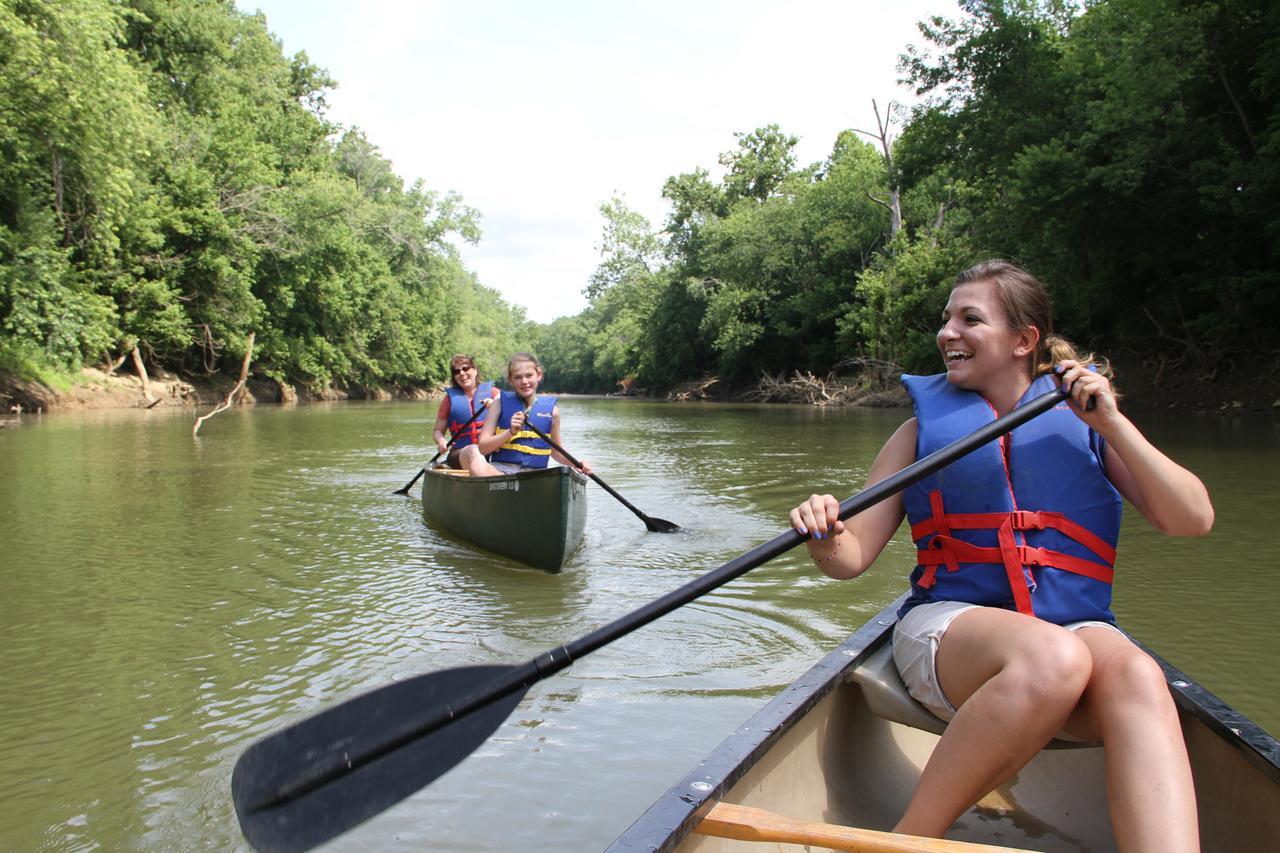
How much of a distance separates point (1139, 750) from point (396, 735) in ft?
5.01

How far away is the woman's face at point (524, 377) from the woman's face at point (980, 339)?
4.25m

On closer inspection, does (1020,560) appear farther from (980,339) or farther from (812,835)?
(812,835)

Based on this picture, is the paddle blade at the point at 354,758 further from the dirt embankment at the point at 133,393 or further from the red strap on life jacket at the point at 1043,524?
the dirt embankment at the point at 133,393

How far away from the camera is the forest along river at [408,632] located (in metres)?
2.65

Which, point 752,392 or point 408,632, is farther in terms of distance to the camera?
point 752,392

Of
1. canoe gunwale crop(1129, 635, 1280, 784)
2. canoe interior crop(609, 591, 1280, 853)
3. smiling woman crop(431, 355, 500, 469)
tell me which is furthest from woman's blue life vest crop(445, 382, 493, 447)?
canoe gunwale crop(1129, 635, 1280, 784)

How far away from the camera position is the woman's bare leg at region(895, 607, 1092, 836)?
1.62 metres

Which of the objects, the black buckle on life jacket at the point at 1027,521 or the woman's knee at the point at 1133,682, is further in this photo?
the black buckle on life jacket at the point at 1027,521

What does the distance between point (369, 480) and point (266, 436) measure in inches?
254

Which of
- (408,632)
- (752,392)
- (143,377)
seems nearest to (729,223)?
(752,392)

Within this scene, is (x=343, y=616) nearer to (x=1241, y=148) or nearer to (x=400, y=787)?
(x=400, y=787)

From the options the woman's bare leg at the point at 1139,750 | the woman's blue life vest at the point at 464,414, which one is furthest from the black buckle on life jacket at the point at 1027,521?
the woman's blue life vest at the point at 464,414

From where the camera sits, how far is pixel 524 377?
20.3ft

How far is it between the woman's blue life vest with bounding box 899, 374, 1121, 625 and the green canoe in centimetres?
342
